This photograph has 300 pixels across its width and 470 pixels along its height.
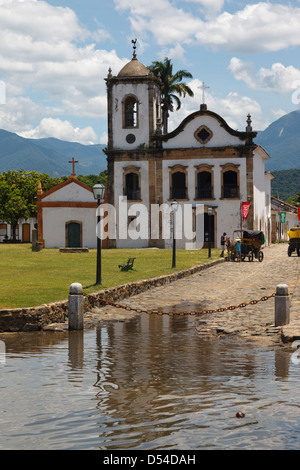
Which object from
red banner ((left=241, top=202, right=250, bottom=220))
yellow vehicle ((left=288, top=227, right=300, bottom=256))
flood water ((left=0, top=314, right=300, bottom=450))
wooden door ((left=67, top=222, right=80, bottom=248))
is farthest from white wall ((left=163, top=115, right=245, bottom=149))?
flood water ((left=0, top=314, right=300, bottom=450))

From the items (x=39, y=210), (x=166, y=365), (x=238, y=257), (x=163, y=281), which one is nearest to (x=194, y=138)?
(x=39, y=210)

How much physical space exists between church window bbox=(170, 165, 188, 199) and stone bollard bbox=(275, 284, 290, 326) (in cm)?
3624

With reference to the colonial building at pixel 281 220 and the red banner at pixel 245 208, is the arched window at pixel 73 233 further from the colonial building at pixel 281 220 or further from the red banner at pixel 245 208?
the colonial building at pixel 281 220

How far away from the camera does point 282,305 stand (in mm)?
10734

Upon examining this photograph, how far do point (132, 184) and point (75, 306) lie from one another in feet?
123

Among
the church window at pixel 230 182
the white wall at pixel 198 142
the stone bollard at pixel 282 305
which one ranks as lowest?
the stone bollard at pixel 282 305

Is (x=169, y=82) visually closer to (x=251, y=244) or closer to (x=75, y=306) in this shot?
(x=251, y=244)

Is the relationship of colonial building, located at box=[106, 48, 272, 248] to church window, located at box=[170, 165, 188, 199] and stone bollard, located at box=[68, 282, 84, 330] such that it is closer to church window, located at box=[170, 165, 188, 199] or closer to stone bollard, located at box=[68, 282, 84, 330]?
church window, located at box=[170, 165, 188, 199]

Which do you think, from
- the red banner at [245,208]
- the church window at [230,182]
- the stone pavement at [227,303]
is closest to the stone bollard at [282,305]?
the stone pavement at [227,303]

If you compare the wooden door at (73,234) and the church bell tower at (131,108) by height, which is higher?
the church bell tower at (131,108)

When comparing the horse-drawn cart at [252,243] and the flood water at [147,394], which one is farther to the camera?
the horse-drawn cart at [252,243]

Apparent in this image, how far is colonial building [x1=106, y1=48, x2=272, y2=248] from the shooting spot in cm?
4600

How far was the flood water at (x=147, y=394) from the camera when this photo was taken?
5.29 meters

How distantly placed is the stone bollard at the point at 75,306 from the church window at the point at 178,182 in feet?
118
